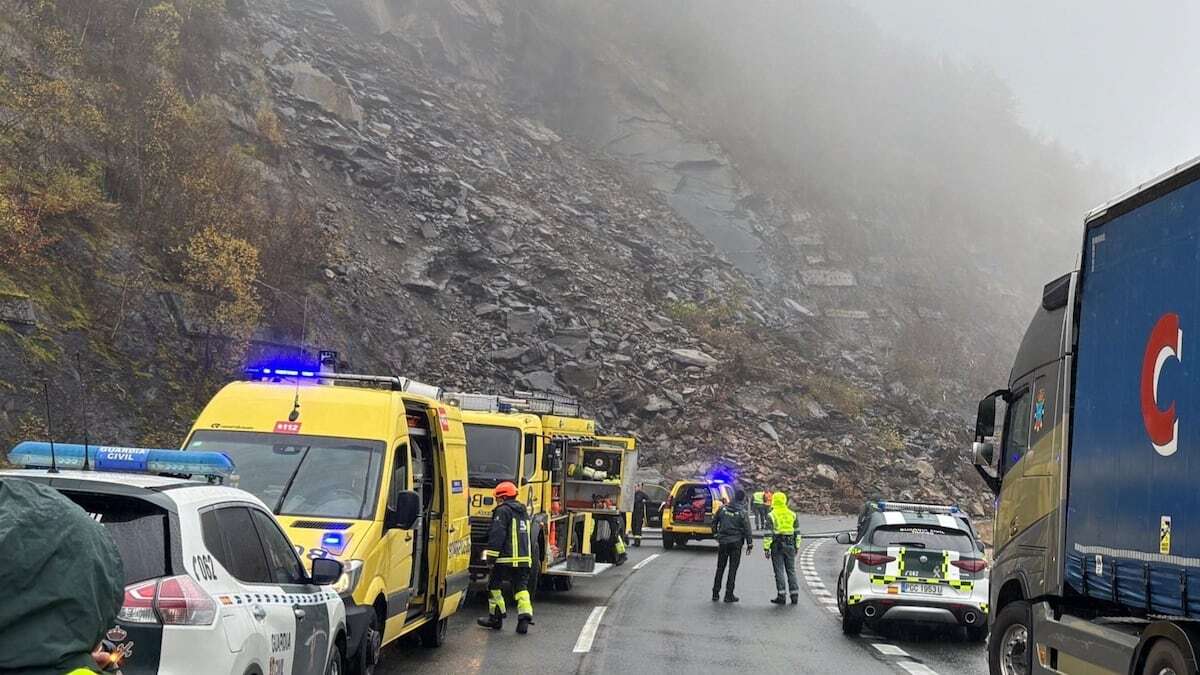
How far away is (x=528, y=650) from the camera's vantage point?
12.3 m

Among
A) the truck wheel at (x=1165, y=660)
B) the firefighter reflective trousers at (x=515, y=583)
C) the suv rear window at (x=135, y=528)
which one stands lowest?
the firefighter reflective trousers at (x=515, y=583)

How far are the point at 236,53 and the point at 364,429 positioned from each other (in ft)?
126

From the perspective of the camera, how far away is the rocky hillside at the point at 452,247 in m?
27.9

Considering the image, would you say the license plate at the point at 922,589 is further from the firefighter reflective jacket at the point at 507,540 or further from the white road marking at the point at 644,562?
the white road marking at the point at 644,562

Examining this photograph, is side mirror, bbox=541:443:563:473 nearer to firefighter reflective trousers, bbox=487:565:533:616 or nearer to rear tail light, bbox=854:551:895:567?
firefighter reflective trousers, bbox=487:565:533:616

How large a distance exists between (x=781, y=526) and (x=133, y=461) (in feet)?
45.1

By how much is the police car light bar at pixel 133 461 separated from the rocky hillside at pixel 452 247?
971 centimetres

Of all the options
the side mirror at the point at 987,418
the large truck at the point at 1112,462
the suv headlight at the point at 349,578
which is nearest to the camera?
the large truck at the point at 1112,462

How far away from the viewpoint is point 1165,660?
261 inches

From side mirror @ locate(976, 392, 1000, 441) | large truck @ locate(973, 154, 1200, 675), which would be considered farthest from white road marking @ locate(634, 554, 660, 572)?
large truck @ locate(973, 154, 1200, 675)

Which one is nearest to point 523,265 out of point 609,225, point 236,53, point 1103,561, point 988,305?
point 609,225

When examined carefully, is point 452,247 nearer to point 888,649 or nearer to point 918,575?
point 918,575

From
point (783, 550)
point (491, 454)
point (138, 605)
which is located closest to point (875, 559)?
point (783, 550)

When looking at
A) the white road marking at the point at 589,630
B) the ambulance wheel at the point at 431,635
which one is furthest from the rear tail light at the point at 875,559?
the ambulance wheel at the point at 431,635
